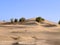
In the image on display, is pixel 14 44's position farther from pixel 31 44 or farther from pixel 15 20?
pixel 15 20

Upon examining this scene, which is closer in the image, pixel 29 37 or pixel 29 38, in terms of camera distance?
pixel 29 38

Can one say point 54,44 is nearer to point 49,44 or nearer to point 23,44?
point 49,44

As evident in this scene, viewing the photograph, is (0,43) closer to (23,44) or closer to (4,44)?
(4,44)

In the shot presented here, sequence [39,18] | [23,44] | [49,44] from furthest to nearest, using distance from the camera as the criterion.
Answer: [39,18] → [49,44] → [23,44]

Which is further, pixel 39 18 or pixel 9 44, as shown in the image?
pixel 39 18

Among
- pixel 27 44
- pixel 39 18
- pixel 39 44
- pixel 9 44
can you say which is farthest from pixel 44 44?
pixel 39 18

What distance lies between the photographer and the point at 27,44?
1608cm

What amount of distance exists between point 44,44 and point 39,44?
0.50m

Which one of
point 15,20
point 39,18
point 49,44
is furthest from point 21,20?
point 49,44

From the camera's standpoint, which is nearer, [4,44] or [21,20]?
[4,44]

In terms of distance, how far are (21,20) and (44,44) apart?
41.9m

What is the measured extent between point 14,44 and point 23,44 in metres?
0.90

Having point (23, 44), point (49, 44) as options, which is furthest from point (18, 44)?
point (49, 44)

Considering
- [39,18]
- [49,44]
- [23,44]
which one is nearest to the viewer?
[23,44]
